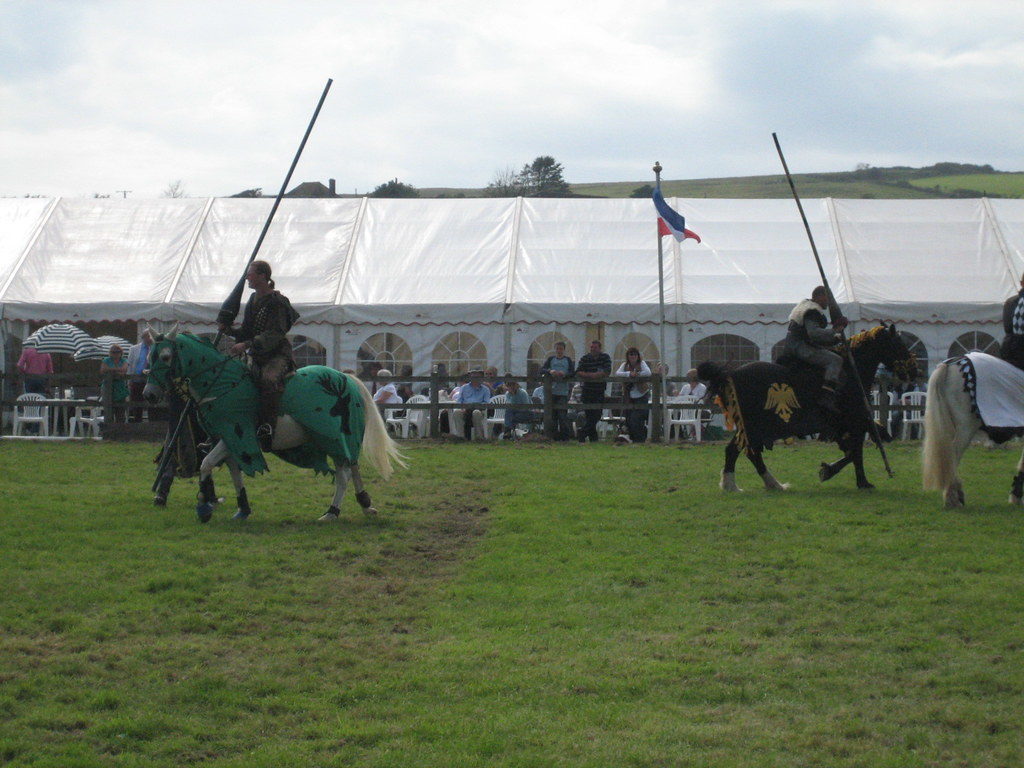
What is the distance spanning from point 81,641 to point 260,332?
Answer: 429 centimetres

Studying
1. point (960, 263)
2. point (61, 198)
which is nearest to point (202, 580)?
point (960, 263)

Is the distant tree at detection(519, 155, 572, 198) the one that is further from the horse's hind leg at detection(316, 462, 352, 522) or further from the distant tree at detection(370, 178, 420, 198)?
the horse's hind leg at detection(316, 462, 352, 522)

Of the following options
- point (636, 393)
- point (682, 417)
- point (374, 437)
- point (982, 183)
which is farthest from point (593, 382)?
point (982, 183)

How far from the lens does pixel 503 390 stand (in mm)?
20172

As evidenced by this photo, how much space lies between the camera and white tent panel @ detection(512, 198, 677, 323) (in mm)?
20734

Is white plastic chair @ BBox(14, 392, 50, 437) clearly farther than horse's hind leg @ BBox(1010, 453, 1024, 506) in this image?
Yes

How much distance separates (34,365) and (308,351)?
15.9 ft

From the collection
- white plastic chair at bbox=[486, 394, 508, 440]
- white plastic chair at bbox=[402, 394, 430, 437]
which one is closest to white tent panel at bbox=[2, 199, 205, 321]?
white plastic chair at bbox=[402, 394, 430, 437]

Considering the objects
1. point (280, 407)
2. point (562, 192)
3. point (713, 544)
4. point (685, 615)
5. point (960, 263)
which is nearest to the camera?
point (685, 615)

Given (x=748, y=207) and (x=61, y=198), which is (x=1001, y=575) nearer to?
(x=748, y=207)

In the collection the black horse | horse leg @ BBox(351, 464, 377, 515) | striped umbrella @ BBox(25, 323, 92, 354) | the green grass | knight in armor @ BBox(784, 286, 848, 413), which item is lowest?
horse leg @ BBox(351, 464, 377, 515)

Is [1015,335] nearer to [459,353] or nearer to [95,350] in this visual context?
[459,353]

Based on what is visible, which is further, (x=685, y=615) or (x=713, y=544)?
(x=713, y=544)

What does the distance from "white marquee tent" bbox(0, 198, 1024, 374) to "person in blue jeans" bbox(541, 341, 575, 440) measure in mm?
1926
